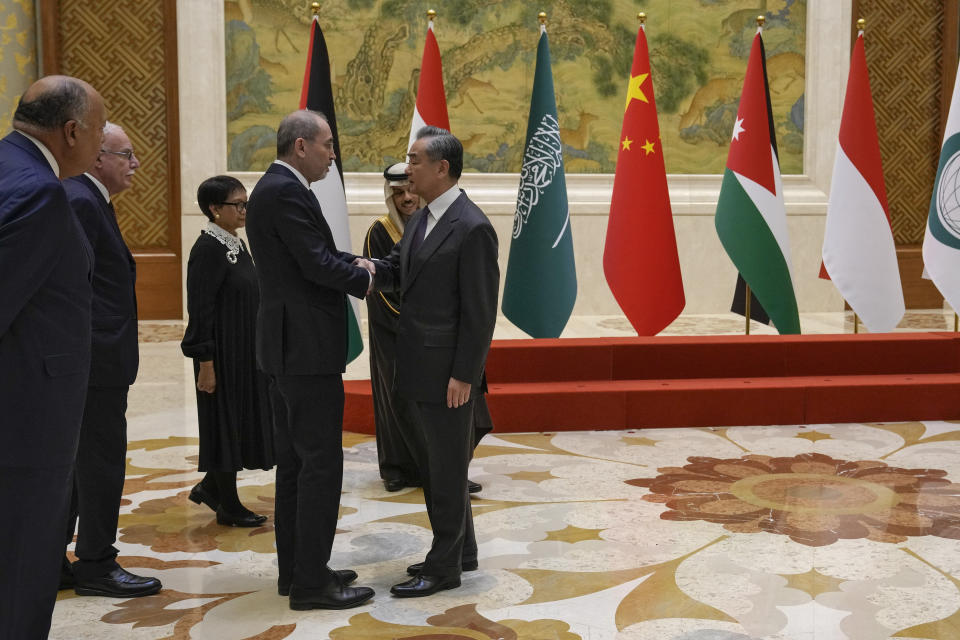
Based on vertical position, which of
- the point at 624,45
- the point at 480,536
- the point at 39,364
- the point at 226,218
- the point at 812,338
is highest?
the point at 624,45

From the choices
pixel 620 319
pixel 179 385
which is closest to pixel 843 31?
pixel 620 319

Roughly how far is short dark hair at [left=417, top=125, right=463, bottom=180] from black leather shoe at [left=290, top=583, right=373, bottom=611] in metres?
1.48

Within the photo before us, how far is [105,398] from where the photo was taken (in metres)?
3.59

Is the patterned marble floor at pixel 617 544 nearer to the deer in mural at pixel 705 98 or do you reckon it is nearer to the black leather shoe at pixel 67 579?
the black leather shoe at pixel 67 579

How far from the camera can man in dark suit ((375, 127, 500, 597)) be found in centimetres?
350

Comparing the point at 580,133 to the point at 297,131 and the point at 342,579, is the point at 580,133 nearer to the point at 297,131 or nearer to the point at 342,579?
the point at 297,131

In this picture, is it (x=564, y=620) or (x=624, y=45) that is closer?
(x=564, y=620)

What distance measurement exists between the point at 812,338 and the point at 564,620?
4.09 metres

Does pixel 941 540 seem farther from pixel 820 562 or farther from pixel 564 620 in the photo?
pixel 564 620

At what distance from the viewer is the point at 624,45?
10586 mm

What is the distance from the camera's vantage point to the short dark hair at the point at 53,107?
2.49 meters

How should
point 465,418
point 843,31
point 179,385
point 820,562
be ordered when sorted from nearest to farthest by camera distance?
point 465,418 < point 820,562 < point 179,385 < point 843,31

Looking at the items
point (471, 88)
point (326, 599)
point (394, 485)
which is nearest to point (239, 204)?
point (394, 485)

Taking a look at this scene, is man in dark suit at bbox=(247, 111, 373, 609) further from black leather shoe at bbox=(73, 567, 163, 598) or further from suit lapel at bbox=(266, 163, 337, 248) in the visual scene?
black leather shoe at bbox=(73, 567, 163, 598)
